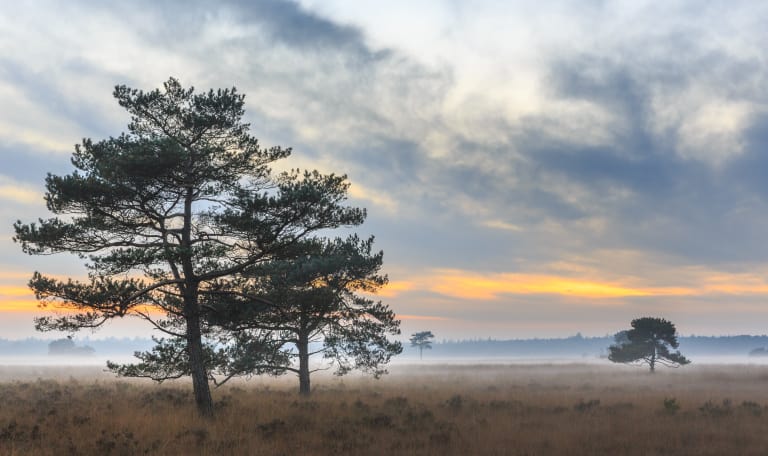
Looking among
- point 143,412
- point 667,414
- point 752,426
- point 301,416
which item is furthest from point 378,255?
point 752,426

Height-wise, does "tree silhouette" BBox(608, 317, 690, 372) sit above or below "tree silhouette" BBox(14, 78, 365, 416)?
below

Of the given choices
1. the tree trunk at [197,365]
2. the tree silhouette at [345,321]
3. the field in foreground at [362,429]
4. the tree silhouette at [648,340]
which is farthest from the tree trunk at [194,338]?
the tree silhouette at [648,340]

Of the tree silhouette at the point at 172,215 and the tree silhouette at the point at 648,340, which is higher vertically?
the tree silhouette at the point at 172,215

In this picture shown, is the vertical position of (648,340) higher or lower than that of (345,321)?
lower

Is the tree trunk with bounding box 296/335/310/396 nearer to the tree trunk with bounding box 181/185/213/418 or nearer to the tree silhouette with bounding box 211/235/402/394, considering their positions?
the tree silhouette with bounding box 211/235/402/394

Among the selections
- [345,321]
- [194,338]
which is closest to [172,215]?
[194,338]

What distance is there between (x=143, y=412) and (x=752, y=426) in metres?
19.4

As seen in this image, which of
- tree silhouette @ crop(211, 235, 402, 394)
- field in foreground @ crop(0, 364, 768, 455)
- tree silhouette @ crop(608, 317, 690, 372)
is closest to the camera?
field in foreground @ crop(0, 364, 768, 455)

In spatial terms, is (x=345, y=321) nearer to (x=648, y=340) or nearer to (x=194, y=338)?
(x=194, y=338)

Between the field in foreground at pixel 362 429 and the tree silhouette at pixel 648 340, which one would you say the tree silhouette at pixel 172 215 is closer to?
the field in foreground at pixel 362 429

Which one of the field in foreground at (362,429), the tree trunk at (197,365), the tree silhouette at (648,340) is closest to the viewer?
the field in foreground at (362,429)

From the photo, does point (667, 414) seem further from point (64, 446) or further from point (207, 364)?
point (64, 446)

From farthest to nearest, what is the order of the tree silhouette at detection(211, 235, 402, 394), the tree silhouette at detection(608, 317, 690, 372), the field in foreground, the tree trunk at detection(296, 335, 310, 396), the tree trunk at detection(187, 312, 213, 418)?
1. the tree silhouette at detection(608, 317, 690, 372)
2. the tree trunk at detection(296, 335, 310, 396)
3. the tree silhouette at detection(211, 235, 402, 394)
4. the tree trunk at detection(187, 312, 213, 418)
5. the field in foreground

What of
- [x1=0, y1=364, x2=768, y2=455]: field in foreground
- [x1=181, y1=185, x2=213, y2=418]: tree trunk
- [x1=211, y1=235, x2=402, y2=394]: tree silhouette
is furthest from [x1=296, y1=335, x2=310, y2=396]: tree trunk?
[x1=181, y1=185, x2=213, y2=418]: tree trunk
